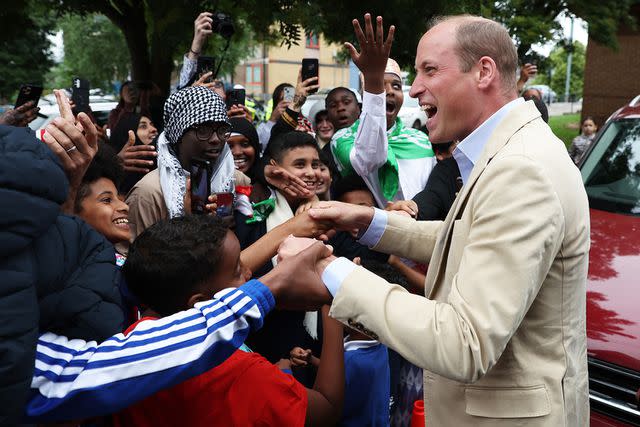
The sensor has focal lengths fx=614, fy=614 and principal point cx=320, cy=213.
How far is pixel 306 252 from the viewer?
5.69 ft

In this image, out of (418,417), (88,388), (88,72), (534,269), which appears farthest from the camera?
(88,72)

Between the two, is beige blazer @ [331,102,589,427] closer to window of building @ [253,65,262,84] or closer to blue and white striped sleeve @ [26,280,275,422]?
blue and white striped sleeve @ [26,280,275,422]

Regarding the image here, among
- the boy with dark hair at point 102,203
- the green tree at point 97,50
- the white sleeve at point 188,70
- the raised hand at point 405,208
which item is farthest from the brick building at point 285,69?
the boy with dark hair at point 102,203

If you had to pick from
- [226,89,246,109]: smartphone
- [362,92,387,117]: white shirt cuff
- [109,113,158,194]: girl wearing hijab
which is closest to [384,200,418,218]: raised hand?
[362,92,387,117]: white shirt cuff

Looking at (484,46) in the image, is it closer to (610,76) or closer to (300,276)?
(300,276)

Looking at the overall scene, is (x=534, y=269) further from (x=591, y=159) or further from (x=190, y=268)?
(x=591, y=159)

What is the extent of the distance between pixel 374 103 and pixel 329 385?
196cm

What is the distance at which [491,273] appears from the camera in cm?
150

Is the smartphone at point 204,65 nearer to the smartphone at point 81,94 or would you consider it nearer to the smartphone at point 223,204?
the smartphone at point 81,94

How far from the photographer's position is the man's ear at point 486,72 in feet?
5.92

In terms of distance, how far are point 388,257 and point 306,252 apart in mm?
1796

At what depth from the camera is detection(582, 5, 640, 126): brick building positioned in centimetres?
1942

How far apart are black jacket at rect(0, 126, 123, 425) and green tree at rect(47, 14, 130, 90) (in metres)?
26.4

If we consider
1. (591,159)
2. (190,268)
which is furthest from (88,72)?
(190,268)
